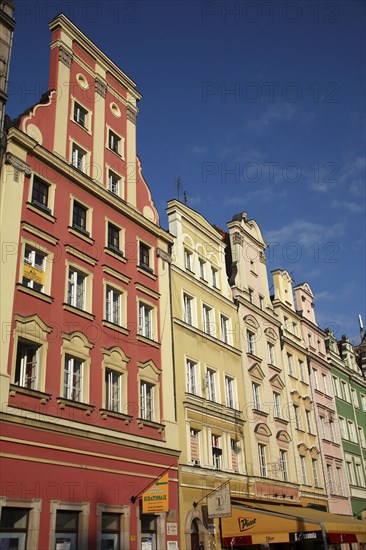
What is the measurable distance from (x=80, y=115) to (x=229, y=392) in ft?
47.0

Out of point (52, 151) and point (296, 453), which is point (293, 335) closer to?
point (296, 453)

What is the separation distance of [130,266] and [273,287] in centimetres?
1786

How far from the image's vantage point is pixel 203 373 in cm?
2669

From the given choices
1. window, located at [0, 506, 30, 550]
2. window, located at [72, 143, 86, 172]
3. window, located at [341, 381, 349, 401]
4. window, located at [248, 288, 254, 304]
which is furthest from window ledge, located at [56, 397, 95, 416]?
window, located at [341, 381, 349, 401]

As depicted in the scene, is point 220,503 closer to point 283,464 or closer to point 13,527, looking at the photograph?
point 13,527

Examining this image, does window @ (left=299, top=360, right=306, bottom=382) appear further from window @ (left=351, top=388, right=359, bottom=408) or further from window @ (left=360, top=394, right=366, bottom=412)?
window @ (left=360, top=394, right=366, bottom=412)

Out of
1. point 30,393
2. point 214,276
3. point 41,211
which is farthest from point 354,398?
point 30,393

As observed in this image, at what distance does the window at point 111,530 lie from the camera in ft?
62.2

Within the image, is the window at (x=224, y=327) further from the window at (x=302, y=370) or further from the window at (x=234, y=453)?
the window at (x=302, y=370)

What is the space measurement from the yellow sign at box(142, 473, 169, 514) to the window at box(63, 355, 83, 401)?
13.4ft

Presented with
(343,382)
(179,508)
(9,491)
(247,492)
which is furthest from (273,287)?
(9,491)

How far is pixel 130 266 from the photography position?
79.7 ft

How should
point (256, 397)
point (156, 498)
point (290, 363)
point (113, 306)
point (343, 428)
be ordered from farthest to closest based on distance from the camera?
point (343, 428) < point (290, 363) < point (256, 397) < point (113, 306) < point (156, 498)

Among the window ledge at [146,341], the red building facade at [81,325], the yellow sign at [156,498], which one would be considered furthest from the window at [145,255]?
the yellow sign at [156,498]
